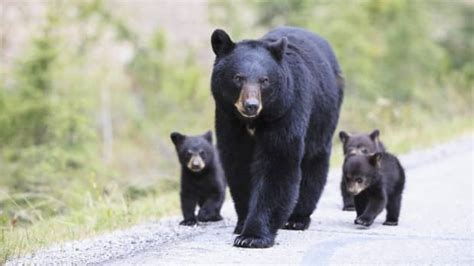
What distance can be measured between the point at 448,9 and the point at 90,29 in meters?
13.8

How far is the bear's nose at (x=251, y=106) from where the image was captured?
6.61 metres

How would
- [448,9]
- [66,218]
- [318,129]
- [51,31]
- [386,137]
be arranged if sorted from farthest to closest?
[448,9], [51,31], [386,137], [66,218], [318,129]

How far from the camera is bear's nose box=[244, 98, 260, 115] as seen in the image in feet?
21.7

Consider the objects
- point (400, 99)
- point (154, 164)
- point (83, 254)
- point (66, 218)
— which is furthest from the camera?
point (400, 99)

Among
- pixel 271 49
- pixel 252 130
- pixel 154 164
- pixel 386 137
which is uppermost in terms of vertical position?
pixel 271 49

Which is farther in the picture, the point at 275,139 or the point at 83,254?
the point at 275,139

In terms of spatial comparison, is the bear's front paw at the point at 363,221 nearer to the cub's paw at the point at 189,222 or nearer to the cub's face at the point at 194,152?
the cub's paw at the point at 189,222

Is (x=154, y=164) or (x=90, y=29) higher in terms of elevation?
(x=90, y=29)

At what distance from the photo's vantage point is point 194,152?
934 centimetres

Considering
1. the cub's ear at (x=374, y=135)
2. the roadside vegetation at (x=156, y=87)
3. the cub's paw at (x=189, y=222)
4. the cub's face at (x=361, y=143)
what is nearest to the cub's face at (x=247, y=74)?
the cub's paw at (x=189, y=222)

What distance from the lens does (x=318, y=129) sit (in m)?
8.11

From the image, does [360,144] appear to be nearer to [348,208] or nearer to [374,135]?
[374,135]

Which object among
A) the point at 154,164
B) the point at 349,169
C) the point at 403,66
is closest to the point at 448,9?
the point at 403,66

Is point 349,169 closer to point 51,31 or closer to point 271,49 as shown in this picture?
point 271,49
